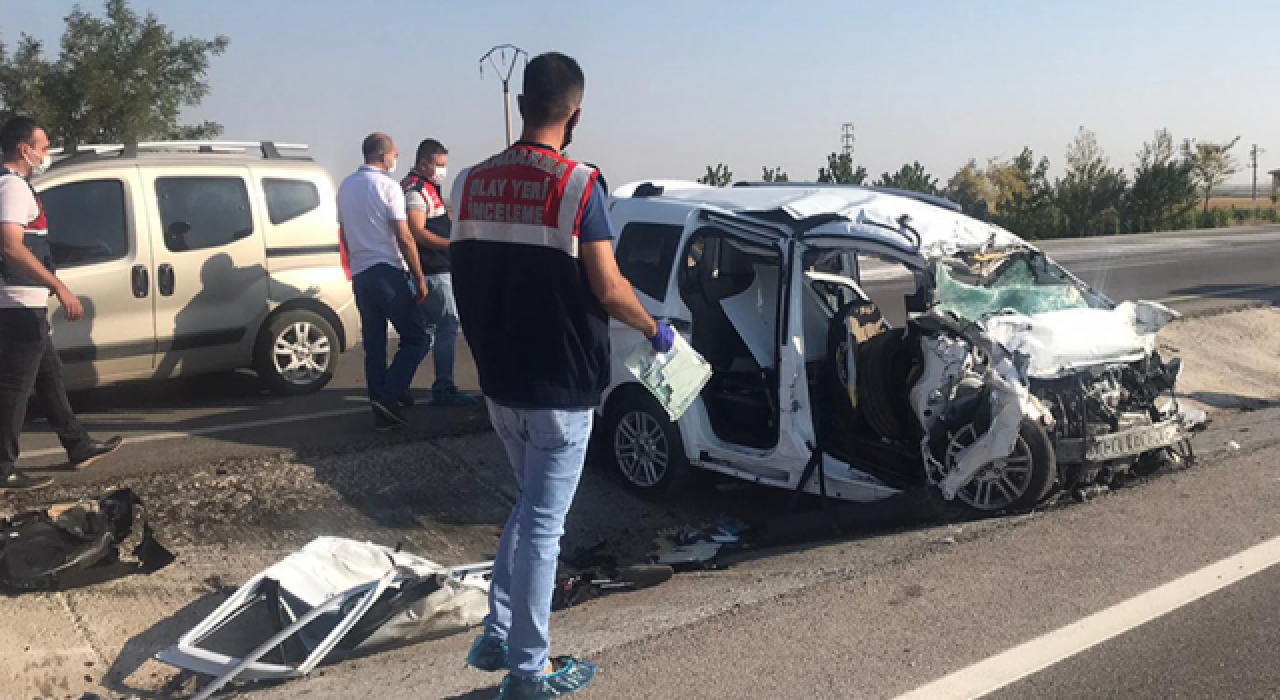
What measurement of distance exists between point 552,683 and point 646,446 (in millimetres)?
3196

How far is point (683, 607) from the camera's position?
4258 mm

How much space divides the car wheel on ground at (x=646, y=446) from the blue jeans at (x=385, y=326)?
158 cm

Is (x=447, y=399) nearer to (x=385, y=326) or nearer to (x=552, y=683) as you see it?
(x=385, y=326)

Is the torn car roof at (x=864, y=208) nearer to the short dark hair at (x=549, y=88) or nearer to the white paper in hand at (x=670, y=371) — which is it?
the white paper in hand at (x=670, y=371)

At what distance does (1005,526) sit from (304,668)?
3192mm

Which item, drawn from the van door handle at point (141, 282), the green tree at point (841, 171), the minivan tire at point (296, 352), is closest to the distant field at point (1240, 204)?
the green tree at point (841, 171)

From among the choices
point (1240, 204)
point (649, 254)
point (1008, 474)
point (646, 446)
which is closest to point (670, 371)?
point (1008, 474)

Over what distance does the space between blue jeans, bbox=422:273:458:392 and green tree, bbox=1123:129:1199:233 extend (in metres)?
48.3

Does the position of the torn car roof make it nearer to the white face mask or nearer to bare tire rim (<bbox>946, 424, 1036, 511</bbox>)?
bare tire rim (<bbox>946, 424, 1036, 511</bbox>)

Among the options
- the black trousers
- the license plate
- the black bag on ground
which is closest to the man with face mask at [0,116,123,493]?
the black trousers

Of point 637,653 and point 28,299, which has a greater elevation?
point 28,299

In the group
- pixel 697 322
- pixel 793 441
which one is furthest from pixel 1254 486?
pixel 697 322

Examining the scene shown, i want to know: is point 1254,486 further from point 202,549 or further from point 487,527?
point 202,549

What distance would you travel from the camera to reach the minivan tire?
823 centimetres
